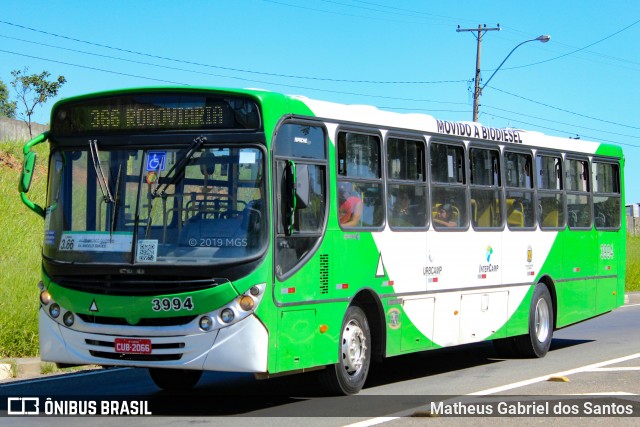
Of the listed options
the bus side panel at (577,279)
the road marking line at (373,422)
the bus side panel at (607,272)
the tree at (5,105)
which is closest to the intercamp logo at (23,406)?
the road marking line at (373,422)

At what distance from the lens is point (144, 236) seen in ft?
32.9

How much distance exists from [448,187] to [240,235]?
4.28 m

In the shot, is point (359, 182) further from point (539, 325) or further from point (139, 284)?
point (539, 325)

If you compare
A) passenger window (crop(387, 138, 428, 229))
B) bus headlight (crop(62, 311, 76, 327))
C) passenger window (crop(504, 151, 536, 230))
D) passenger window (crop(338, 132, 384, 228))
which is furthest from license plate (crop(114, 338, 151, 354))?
passenger window (crop(504, 151, 536, 230))

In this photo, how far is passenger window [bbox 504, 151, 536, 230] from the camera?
49.5ft

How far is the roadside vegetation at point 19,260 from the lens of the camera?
14.7 metres

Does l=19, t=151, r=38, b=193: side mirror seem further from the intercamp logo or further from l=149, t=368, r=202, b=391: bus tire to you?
l=149, t=368, r=202, b=391: bus tire

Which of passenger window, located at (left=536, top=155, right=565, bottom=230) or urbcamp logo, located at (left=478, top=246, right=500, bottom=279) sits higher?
passenger window, located at (left=536, top=155, right=565, bottom=230)

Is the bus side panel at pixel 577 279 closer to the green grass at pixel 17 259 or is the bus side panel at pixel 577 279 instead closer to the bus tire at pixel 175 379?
the bus tire at pixel 175 379

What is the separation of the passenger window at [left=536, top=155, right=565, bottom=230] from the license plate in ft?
24.8

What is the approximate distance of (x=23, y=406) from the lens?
34.6 ft

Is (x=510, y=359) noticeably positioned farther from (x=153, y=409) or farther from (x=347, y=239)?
(x=153, y=409)

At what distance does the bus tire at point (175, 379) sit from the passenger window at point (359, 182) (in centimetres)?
243

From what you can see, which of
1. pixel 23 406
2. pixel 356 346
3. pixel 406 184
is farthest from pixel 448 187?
pixel 23 406
